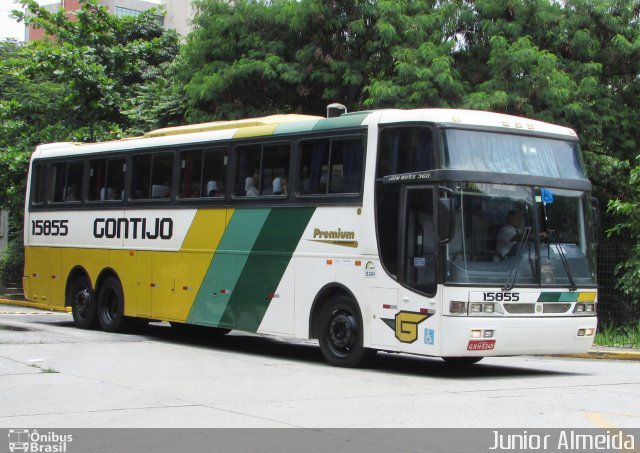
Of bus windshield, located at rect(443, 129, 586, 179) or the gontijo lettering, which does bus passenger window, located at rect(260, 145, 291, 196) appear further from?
bus windshield, located at rect(443, 129, 586, 179)

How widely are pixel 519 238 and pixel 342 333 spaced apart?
290 centimetres

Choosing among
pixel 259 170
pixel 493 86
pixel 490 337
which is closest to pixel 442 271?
pixel 490 337

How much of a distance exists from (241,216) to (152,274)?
299 centimetres

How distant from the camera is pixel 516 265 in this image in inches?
497

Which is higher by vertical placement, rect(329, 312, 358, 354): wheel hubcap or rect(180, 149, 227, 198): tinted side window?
rect(180, 149, 227, 198): tinted side window

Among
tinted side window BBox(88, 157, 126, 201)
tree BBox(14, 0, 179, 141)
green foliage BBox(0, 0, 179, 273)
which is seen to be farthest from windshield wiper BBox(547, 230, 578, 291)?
tree BBox(14, 0, 179, 141)

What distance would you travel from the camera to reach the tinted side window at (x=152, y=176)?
17312mm

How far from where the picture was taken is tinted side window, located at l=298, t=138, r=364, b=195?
13.6 m

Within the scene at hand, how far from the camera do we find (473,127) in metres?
12.8

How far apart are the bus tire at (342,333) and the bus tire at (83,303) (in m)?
6.85

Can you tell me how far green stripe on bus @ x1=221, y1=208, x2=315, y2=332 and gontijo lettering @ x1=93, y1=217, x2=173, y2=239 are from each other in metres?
2.20

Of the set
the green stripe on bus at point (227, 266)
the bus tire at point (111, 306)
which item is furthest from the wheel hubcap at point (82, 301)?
the green stripe on bus at point (227, 266)

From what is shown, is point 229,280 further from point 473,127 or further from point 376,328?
point 473,127

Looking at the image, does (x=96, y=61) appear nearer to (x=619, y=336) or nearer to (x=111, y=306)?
(x=111, y=306)
